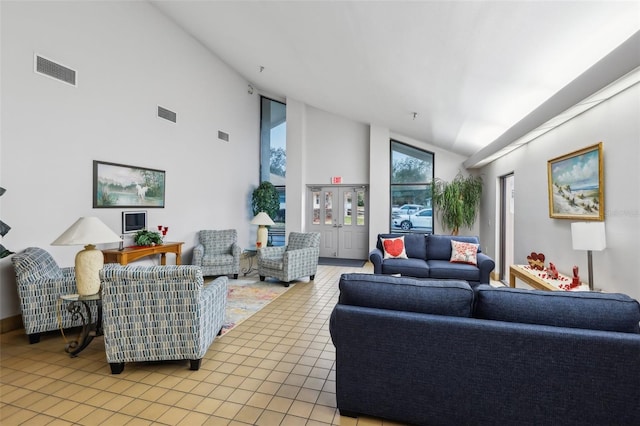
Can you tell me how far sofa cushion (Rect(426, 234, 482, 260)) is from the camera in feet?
17.0

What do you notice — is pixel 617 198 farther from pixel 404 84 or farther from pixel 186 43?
pixel 186 43

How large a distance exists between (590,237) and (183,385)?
11.5 ft

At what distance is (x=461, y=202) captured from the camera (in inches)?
267

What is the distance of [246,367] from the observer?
252 cm

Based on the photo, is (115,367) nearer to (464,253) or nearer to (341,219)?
(464,253)

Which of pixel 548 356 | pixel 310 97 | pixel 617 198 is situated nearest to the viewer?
pixel 548 356

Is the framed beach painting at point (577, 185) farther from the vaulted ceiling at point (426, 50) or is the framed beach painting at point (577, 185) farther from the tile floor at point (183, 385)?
the tile floor at point (183, 385)

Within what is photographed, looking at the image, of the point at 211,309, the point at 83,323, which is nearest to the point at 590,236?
the point at 211,309

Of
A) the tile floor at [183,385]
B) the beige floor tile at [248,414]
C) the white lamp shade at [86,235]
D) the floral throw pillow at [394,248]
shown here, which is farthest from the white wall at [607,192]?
the white lamp shade at [86,235]

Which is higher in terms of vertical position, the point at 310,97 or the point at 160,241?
the point at 310,97

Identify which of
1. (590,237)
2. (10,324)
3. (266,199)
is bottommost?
(10,324)

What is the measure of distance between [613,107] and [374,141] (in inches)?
208

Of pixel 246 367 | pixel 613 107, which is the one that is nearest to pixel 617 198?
pixel 613 107

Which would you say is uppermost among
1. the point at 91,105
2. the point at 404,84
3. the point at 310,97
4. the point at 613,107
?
the point at 310,97
